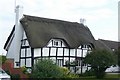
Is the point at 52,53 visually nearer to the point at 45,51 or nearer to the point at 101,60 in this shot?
the point at 45,51

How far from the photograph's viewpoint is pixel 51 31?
1997 inches

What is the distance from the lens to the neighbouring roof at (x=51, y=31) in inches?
1896

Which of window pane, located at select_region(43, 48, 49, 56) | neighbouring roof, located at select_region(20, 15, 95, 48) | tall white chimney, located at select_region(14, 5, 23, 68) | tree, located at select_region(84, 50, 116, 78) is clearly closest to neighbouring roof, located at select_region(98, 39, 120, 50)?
neighbouring roof, located at select_region(20, 15, 95, 48)

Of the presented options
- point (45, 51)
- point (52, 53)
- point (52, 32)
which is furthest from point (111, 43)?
point (45, 51)

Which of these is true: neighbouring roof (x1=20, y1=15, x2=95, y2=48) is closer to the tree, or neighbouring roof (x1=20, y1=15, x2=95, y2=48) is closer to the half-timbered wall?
the half-timbered wall

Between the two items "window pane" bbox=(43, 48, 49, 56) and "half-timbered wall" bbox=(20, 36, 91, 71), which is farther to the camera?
"window pane" bbox=(43, 48, 49, 56)

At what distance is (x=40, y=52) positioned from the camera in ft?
159

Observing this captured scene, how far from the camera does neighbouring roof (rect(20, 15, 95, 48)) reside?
48156 millimetres

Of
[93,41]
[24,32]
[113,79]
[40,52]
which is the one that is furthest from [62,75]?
[93,41]

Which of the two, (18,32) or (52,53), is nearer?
(52,53)

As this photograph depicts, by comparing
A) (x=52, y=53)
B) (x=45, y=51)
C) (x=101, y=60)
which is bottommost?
(x=101, y=60)

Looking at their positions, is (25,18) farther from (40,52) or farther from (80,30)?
(80,30)

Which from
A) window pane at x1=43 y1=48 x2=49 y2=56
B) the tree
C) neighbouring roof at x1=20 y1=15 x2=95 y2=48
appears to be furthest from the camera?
window pane at x1=43 y1=48 x2=49 y2=56

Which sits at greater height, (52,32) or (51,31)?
(51,31)
